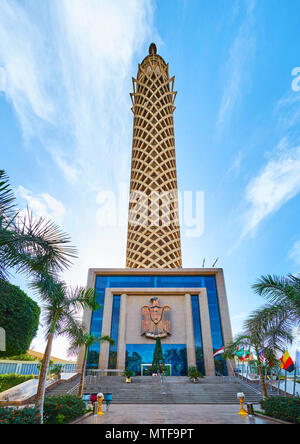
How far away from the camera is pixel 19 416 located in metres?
5.72

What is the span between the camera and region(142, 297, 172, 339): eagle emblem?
24.4 m

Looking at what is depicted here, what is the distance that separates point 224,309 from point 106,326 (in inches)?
472

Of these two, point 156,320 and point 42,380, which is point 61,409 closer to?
point 42,380

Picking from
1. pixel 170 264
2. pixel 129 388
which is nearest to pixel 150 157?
pixel 170 264

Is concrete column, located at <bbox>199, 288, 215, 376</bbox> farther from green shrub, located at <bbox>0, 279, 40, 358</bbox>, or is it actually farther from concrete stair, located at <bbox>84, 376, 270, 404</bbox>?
green shrub, located at <bbox>0, 279, 40, 358</bbox>

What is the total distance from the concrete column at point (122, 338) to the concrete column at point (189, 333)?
602 cm

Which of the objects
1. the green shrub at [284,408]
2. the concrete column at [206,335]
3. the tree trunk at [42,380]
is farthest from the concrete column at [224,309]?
the tree trunk at [42,380]

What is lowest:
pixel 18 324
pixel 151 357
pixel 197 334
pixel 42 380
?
pixel 42 380

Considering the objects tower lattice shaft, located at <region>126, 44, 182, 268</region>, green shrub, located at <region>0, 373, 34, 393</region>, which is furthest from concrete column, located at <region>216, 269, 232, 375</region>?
green shrub, located at <region>0, 373, 34, 393</region>

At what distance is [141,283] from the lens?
2738 centimetres

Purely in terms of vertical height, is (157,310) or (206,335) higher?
(157,310)

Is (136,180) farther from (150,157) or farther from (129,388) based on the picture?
(129,388)

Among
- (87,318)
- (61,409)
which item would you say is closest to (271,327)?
(61,409)

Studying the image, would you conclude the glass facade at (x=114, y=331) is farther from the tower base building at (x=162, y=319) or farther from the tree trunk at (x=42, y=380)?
the tree trunk at (x=42, y=380)
